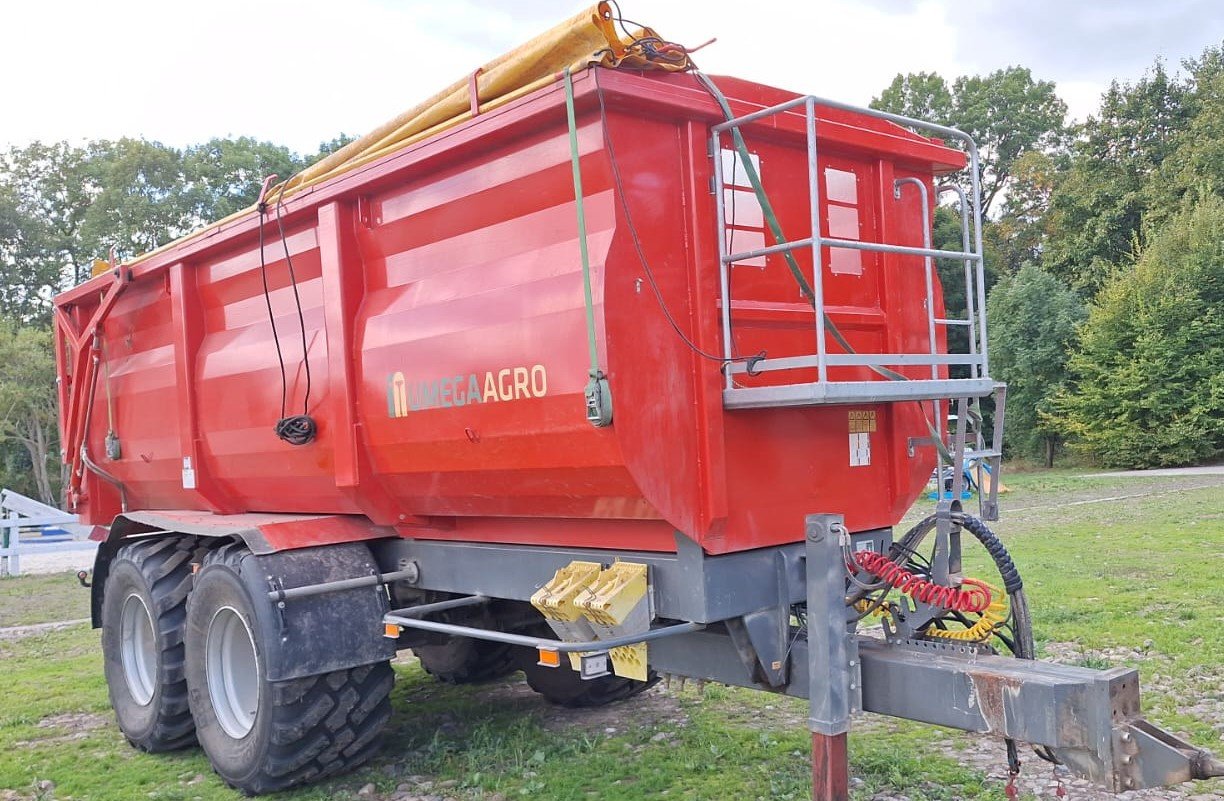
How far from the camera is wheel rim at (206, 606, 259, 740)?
5214mm

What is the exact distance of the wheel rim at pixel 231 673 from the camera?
17.1ft

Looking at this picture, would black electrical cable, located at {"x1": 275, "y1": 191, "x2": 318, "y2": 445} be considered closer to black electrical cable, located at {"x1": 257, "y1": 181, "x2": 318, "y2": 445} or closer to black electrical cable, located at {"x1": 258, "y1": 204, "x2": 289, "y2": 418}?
black electrical cable, located at {"x1": 257, "y1": 181, "x2": 318, "y2": 445}

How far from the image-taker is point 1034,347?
98.5 feet

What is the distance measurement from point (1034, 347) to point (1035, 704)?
95.5 feet

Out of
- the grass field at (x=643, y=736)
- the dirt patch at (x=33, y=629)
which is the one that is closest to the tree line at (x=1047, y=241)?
the grass field at (x=643, y=736)

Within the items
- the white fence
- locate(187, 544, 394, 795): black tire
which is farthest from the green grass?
locate(187, 544, 394, 795): black tire

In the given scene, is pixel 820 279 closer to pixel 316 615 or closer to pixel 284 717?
pixel 316 615

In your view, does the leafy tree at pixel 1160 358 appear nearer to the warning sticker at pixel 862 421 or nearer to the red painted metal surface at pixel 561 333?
the warning sticker at pixel 862 421

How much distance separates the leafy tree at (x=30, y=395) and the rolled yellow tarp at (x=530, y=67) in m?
28.8

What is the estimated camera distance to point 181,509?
662 centimetres

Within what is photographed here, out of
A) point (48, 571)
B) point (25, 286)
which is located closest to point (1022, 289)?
point (48, 571)

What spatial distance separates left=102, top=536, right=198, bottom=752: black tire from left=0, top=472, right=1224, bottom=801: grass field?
0.18 meters

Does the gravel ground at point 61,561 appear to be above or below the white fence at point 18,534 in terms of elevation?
below

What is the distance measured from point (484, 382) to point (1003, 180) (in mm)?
44710
